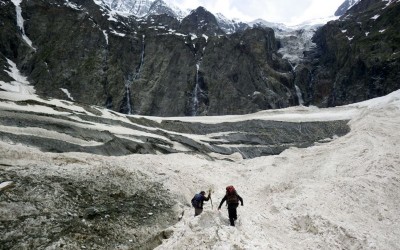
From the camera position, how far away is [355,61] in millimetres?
135500

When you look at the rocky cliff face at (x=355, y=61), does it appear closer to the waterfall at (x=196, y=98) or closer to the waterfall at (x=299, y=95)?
the waterfall at (x=299, y=95)

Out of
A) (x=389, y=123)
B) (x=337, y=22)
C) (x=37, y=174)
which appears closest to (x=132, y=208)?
(x=37, y=174)

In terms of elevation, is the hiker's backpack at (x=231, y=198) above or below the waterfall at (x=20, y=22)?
below

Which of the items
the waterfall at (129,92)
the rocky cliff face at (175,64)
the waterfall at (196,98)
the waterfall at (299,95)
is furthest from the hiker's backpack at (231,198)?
the waterfall at (299,95)

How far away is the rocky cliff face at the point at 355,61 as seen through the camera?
411 feet

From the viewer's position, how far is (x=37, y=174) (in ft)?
68.1

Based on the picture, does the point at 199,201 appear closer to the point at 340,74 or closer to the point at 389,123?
the point at 389,123

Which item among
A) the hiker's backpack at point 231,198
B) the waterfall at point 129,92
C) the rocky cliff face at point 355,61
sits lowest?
the waterfall at point 129,92

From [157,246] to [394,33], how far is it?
447 feet

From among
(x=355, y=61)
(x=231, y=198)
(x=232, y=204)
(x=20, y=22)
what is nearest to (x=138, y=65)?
(x=20, y=22)

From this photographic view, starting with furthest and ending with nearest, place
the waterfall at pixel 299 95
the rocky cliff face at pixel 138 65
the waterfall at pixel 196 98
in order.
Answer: the waterfall at pixel 299 95 < the waterfall at pixel 196 98 < the rocky cliff face at pixel 138 65

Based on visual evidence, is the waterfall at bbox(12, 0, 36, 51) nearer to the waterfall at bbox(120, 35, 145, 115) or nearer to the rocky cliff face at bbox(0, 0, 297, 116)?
the rocky cliff face at bbox(0, 0, 297, 116)

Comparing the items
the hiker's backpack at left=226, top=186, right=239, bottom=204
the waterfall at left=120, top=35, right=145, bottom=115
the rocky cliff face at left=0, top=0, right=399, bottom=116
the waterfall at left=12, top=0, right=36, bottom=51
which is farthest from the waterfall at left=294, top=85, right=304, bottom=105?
the hiker's backpack at left=226, top=186, right=239, bottom=204

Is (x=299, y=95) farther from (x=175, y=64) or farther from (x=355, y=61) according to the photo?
(x=175, y=64)
